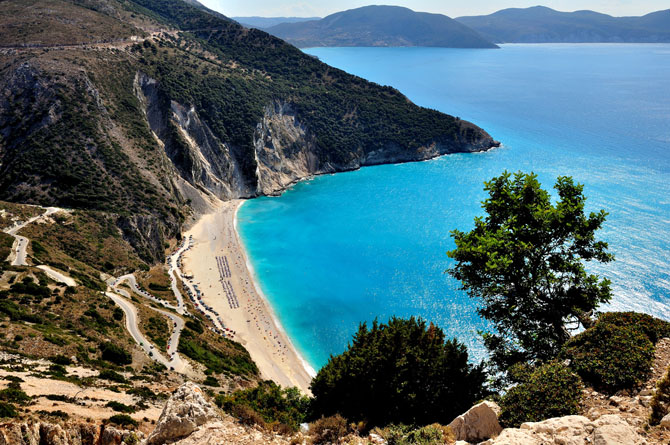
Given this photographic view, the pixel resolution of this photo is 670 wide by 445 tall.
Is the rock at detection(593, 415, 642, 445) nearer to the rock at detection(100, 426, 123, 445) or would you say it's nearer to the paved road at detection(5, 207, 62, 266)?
the rock at detection(100, 426, 123, 445)

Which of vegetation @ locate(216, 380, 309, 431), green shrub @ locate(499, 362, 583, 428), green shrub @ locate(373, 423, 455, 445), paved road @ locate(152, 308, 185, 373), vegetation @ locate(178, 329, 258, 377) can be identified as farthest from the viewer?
vegetation @ locate(178, 329, 258, 377)

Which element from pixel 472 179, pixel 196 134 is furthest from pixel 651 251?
pixel 196 134

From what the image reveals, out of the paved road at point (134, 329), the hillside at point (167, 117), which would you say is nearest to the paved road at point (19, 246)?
the paved road at point (134, 329)

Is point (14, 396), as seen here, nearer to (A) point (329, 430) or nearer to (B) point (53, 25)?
(A) point (329, 430)

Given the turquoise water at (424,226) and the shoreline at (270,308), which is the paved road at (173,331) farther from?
the turquoise water at (424,226)

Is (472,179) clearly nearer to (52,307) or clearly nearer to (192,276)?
(192,276)

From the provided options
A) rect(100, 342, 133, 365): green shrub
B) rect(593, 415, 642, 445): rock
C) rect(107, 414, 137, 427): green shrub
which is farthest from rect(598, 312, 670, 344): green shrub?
rect(100, 342, 133, 365): green shrub
